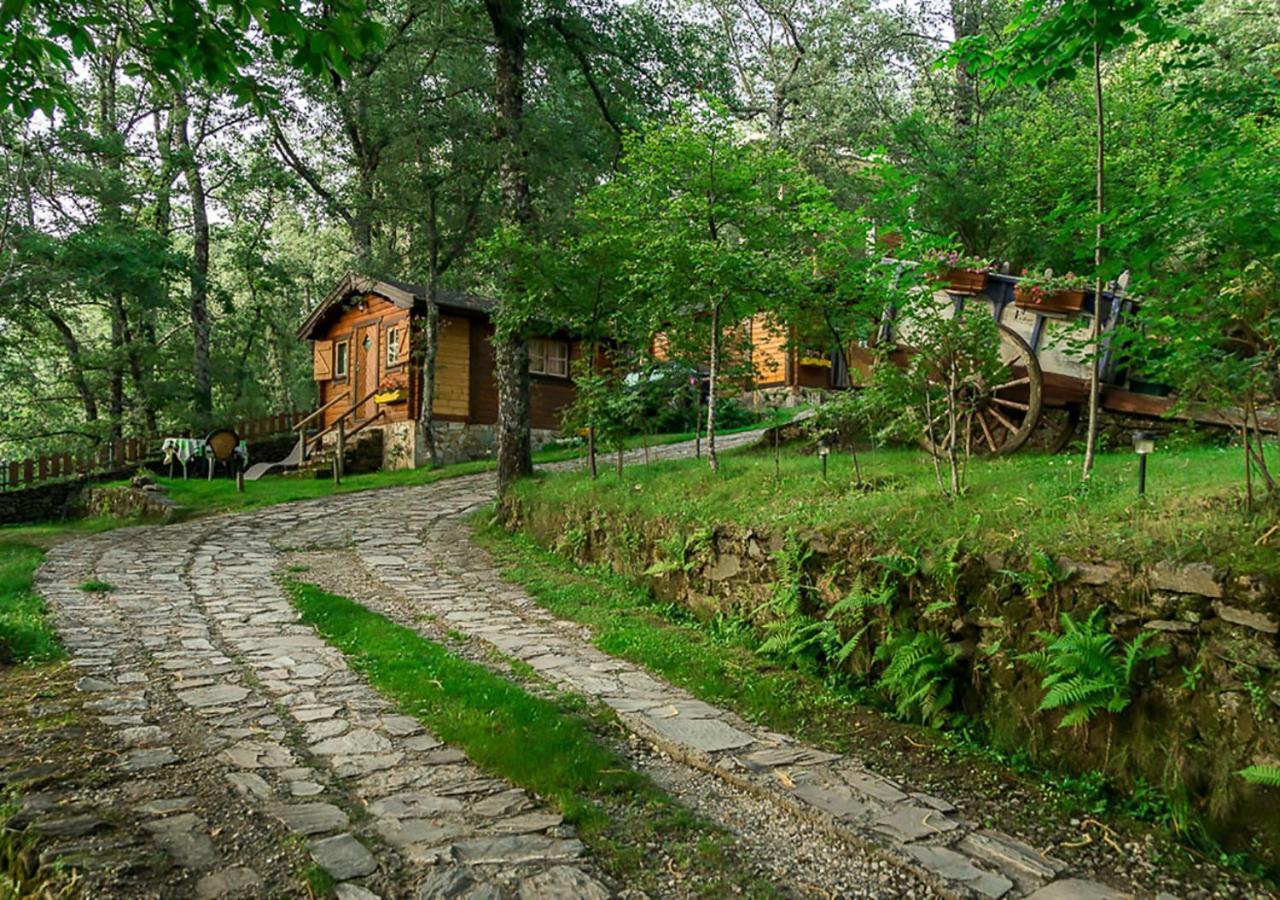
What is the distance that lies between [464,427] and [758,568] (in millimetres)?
15125

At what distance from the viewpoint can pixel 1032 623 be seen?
4.22 m

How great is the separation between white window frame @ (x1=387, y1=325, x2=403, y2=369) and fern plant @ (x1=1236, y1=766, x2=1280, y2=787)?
777 inches

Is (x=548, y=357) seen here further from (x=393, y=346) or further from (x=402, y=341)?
(x=393, y=346)

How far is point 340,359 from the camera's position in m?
23.5

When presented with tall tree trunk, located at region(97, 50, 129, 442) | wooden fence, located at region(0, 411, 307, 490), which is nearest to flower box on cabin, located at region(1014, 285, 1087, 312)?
tall tree trunk, located at region(97, 50, 129, 442)

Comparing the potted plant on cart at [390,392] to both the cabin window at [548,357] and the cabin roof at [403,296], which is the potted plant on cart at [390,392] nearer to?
the cabin roof at [403,296]

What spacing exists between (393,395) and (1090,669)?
18.8 meters

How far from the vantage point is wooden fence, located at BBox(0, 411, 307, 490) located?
1747 cm

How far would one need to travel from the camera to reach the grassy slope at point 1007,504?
3.94 m

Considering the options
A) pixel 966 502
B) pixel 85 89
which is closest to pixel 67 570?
pixel 966 502

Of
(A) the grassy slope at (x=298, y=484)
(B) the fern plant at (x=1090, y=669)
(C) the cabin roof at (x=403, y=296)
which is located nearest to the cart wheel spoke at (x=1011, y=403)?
(B) the fern plant at (x=1090, y=669)

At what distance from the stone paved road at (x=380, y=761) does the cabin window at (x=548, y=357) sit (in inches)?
543

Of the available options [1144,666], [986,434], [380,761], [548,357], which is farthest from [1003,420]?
[548,357]

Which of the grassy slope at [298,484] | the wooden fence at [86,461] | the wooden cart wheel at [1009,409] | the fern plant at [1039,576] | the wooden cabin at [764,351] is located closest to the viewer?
the fern plant at [1039,576]
